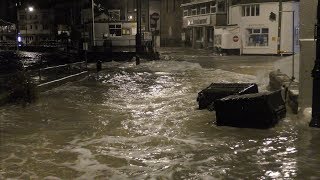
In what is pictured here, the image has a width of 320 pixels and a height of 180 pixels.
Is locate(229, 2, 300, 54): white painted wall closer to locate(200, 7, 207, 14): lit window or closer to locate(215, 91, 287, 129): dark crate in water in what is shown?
locate(200, 7, 207, 14): lit window

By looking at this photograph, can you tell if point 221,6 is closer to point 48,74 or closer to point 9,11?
point 48,74

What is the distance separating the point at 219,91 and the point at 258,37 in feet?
105

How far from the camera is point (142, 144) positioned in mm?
9086

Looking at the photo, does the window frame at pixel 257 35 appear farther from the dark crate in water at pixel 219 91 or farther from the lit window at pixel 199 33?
the dark crate in water at pixel 219 91

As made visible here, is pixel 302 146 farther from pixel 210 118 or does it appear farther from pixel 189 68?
pixel 189 68

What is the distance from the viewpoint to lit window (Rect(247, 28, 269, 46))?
139ft

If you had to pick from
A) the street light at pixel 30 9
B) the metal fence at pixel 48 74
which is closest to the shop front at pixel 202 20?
the metal fence at pixel 48 74

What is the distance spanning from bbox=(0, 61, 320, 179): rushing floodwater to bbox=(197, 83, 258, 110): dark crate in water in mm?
399

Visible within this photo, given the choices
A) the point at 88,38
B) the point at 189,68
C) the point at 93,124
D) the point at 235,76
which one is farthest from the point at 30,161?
the point at 88,38

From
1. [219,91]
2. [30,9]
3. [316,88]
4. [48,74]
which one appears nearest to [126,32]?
[48,74]

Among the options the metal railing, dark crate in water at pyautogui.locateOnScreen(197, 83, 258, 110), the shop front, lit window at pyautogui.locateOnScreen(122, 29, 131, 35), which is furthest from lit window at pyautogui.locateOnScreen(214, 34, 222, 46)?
dark crate in water at pyautogui.locateOnScreen(197, 83, 258, 110)

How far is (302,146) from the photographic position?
336 inches

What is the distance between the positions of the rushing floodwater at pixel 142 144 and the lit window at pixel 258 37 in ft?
95.7

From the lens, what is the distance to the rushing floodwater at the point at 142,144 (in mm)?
7289
